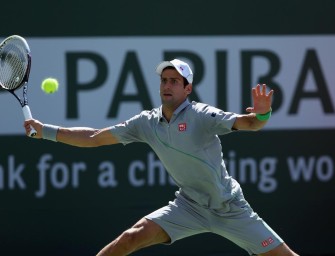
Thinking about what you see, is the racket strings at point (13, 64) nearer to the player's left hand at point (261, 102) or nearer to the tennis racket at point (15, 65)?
the tennis racket at point (15, 65)

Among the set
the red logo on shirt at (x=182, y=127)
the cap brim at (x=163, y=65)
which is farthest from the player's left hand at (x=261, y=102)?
the cap brim at (x=163, y=65)

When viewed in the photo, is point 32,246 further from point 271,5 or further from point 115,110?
point 271,5

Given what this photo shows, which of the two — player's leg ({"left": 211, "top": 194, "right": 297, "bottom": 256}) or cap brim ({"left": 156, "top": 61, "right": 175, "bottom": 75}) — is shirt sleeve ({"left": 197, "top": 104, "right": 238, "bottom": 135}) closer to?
cap brim ({"left": 156, "top": 61, "right": 175, "bottom": 75})

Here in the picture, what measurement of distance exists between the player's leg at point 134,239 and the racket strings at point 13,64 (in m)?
1.17

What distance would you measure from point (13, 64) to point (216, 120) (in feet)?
4.60

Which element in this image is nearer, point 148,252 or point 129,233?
point 129,233

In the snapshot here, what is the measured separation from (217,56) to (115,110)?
93cm

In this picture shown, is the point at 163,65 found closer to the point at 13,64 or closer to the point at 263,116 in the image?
the point at 263,116

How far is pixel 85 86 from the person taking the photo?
7.58 metres

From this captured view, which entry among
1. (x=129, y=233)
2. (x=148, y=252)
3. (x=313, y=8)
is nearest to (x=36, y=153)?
(x=148, y=252)

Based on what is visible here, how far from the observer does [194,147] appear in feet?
18.8

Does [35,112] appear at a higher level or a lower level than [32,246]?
higher

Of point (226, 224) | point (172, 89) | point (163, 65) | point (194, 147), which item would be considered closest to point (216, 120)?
point (194, 147)

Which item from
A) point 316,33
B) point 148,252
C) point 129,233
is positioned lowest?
point 148,252
